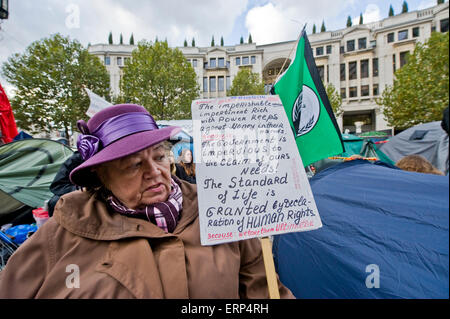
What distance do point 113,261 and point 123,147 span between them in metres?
0.58

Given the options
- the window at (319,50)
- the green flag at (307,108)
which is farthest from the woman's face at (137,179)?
the window at (319,50)

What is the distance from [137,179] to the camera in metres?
1.21

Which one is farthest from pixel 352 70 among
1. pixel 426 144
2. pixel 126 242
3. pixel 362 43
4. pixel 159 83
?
pixel 126 242

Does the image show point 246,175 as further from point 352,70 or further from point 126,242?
point 352,70

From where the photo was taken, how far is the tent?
4.06ft

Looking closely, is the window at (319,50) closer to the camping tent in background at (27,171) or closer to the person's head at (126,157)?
the camping tent in background at (27,171)

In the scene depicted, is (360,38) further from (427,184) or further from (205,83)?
(427,184)

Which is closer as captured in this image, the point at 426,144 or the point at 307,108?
the point at 307,108

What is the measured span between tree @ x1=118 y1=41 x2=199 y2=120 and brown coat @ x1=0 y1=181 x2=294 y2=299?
59.1ft

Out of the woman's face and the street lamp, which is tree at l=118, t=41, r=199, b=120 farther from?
the woman's face

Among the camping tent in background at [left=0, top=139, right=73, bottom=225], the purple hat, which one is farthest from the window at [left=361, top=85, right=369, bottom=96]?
the purple hat

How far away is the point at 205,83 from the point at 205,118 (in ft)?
136
